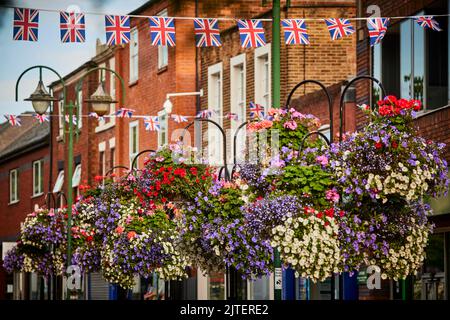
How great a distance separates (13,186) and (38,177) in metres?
5.06

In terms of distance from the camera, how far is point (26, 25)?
18.3 m

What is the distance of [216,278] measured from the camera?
34.4 meters

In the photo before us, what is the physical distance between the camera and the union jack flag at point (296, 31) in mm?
18859

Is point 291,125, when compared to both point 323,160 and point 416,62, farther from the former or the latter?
point 416,62

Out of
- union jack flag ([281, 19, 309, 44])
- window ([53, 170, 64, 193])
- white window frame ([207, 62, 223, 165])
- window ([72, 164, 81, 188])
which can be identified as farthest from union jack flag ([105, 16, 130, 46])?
window ([53, 170, 64, 193])

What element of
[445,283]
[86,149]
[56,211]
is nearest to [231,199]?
[445,283]

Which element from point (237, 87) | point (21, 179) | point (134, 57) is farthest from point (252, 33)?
point (21, 179)

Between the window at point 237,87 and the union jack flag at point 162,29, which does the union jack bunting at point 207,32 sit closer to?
the union jack flag at point 162,29

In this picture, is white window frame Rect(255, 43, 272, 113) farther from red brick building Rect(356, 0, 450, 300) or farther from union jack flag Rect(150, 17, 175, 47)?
union jack flag Rect(150, 17, 175, 47)

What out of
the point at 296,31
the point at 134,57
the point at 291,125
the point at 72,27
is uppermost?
the point at 134,57

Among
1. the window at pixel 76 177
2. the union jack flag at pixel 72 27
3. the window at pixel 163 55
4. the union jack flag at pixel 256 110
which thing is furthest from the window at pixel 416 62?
the window at pixel 76 177

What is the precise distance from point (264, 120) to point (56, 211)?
60.7 feet

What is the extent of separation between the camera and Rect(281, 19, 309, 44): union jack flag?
1886 cm
